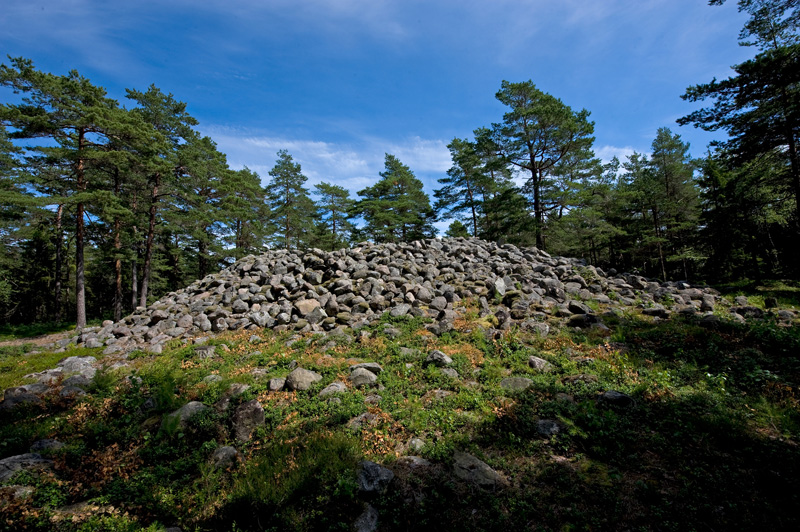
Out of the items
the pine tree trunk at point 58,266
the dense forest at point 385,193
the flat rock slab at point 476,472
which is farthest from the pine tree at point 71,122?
the flat rock slab at point 476,472

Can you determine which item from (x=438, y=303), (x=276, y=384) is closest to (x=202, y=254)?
(x=438, y=303)

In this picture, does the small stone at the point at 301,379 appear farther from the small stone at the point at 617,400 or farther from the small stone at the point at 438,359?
the small stone at the point at 617,400

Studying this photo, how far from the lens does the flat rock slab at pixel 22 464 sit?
389cm

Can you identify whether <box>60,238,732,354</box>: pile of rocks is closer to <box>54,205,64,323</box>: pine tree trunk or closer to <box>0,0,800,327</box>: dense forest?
<box>0,0,800,327</box>: dense forest

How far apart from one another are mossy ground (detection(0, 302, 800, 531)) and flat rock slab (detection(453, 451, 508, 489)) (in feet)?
0.41

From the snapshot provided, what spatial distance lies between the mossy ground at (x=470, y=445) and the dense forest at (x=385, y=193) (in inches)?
534

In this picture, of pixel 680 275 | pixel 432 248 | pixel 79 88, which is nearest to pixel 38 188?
pixel 79 88

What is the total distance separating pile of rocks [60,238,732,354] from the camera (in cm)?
1070

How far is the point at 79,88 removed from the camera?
599 inches

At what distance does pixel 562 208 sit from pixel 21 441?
24944 millimetres

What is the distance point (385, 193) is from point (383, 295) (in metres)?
20.4

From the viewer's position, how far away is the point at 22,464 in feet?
13.5

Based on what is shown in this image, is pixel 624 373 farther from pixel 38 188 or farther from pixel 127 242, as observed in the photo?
pixel 38 188

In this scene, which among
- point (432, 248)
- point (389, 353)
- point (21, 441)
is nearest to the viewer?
point (21, 441)
